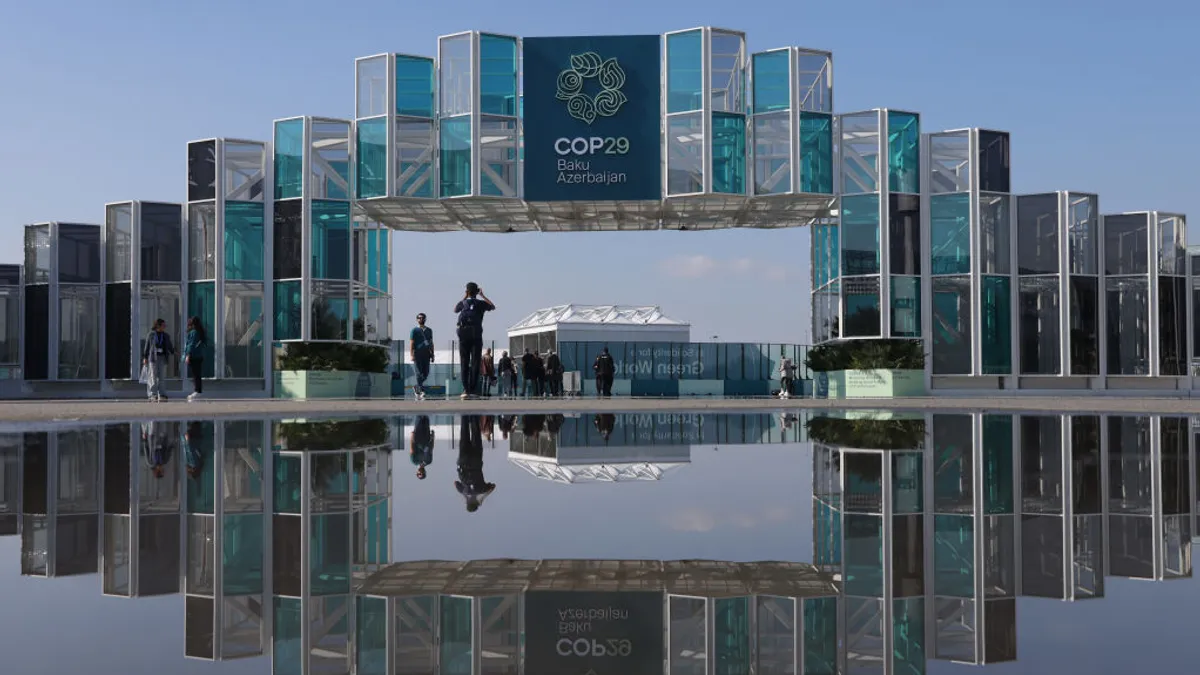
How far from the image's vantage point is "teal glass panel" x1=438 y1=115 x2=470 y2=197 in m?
29.6

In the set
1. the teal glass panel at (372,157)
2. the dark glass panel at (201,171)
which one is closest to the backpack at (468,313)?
the teal glass panel at (372,157)

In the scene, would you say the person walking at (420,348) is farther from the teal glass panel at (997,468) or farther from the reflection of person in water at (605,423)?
the teal glass panel at (997,468)

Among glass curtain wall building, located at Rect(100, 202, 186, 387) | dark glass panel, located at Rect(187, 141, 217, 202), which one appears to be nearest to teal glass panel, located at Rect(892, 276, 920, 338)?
dark glass panel, located at Rect(187, 141, 217, 202)

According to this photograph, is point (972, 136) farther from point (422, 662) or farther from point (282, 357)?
point (422, 662)

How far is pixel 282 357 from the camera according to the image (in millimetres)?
30781

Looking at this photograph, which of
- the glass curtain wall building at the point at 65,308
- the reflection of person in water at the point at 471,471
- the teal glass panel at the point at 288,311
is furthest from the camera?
the glass curtain wall building at the point at 65,308

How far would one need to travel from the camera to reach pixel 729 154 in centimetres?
2939

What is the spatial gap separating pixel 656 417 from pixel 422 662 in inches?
678

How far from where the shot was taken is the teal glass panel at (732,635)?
2.96 m

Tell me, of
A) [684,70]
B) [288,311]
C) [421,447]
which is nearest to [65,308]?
[288,311]

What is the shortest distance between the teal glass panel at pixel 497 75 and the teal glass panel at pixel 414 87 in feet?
5.05

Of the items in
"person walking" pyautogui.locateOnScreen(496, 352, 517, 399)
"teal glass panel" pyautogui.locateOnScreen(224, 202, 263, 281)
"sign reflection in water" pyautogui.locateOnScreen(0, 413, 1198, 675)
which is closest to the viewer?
"sign reflection in water" pyautogui.locateOnScreen(0, 413, 1198, 675)

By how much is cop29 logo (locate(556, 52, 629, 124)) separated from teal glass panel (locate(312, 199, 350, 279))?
7.10 metres

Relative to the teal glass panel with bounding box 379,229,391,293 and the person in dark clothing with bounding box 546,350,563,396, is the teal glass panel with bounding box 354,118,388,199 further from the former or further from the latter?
the person in dark clothing with bounding box 546,350,563,396
